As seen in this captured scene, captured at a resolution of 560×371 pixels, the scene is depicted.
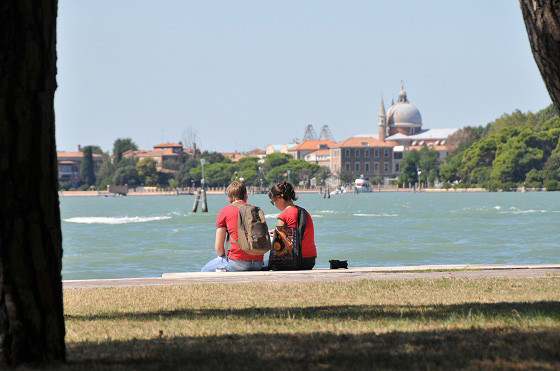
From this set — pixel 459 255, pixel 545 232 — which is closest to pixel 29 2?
pixel 459 255

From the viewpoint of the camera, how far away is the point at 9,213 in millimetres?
5352

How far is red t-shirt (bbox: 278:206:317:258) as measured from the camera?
10961 mm

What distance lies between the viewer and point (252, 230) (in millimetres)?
10867

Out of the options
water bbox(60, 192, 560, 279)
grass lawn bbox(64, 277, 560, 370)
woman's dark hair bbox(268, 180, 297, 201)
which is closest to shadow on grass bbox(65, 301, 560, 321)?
grass lawn bbox(64, 277, 560, 370)

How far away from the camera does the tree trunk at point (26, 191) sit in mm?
5359

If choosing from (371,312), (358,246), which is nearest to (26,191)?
(371,312)

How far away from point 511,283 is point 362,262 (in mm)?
18584

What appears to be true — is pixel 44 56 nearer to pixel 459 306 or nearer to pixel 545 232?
pixel 459 306

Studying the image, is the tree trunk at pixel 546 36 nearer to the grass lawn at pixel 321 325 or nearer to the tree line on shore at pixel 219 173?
the grass lawn at pixel 321 325

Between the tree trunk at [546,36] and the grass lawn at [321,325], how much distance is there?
1658 millimetres

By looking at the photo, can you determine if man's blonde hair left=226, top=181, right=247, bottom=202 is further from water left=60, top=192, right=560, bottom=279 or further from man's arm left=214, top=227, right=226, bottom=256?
water left=60, top=192, right=560, bottom=279

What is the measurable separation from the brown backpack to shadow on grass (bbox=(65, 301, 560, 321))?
2340mm

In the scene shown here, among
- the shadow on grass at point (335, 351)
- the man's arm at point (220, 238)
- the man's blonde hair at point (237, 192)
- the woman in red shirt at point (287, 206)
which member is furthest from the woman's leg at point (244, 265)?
the shadow on grass at point (335, 351)

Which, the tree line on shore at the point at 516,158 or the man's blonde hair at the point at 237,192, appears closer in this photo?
the man's blonde hair at the point at 237,192
